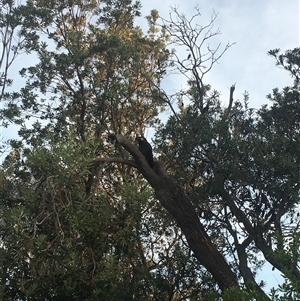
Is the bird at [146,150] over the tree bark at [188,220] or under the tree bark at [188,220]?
over

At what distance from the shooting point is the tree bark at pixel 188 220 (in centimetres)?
630

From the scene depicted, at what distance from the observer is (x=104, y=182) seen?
A: 977 cm

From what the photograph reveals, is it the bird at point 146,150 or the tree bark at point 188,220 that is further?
the bird at point 146,150

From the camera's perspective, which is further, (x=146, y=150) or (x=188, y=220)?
(x=146, y=150)

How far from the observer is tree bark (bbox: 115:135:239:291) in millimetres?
6301

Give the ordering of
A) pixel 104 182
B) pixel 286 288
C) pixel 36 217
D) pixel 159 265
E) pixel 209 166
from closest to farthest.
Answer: pixel 286 288
pixel 36 217
pixel 209 166
pixel 159 265
pixel 104 182

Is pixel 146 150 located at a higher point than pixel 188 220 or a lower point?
higher

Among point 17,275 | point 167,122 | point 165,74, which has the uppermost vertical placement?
point 165,74

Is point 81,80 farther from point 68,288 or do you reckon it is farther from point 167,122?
point 68,288

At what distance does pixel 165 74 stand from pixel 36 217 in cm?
573

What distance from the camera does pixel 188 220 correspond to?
6691mm

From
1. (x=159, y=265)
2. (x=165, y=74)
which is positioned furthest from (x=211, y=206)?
(x=165, y=74)

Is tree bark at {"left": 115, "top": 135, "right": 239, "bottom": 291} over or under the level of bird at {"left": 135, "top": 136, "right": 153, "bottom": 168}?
Result: under

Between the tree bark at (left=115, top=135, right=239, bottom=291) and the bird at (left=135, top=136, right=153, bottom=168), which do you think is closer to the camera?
the tree bark at (left=115, top=135, right=239, bottom=291)
